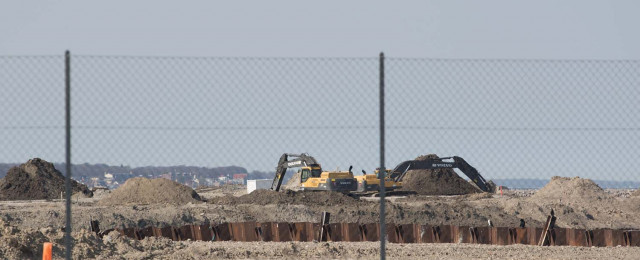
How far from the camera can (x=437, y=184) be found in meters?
54.2

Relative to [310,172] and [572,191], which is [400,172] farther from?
[572,191]

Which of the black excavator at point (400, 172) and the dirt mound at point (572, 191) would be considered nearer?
the dirt mound at point (572, 191)

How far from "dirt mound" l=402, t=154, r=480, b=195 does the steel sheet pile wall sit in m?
32.1

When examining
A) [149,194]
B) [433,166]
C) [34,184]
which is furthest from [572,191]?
[34,184]

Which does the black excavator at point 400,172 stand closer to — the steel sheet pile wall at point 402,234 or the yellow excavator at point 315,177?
the yellow excavator at point 315,177

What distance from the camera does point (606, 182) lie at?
9227mm

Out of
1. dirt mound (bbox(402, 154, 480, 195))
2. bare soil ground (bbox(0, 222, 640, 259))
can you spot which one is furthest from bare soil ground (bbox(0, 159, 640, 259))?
dirt mound (bbox(402, 154, 480, 195))

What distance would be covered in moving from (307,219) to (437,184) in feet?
77.9

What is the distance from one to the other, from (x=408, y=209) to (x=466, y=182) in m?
23.3

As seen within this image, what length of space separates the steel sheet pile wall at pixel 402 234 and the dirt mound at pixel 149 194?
64.1 ft

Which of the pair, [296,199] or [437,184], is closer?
[296,199]

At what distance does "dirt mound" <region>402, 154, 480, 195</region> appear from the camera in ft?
177

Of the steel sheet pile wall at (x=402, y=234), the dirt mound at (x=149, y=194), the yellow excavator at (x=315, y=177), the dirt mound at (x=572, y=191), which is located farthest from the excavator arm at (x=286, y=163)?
the steel sheet pile wall at (x=402, y=234)

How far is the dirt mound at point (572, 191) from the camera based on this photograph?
4250cm
